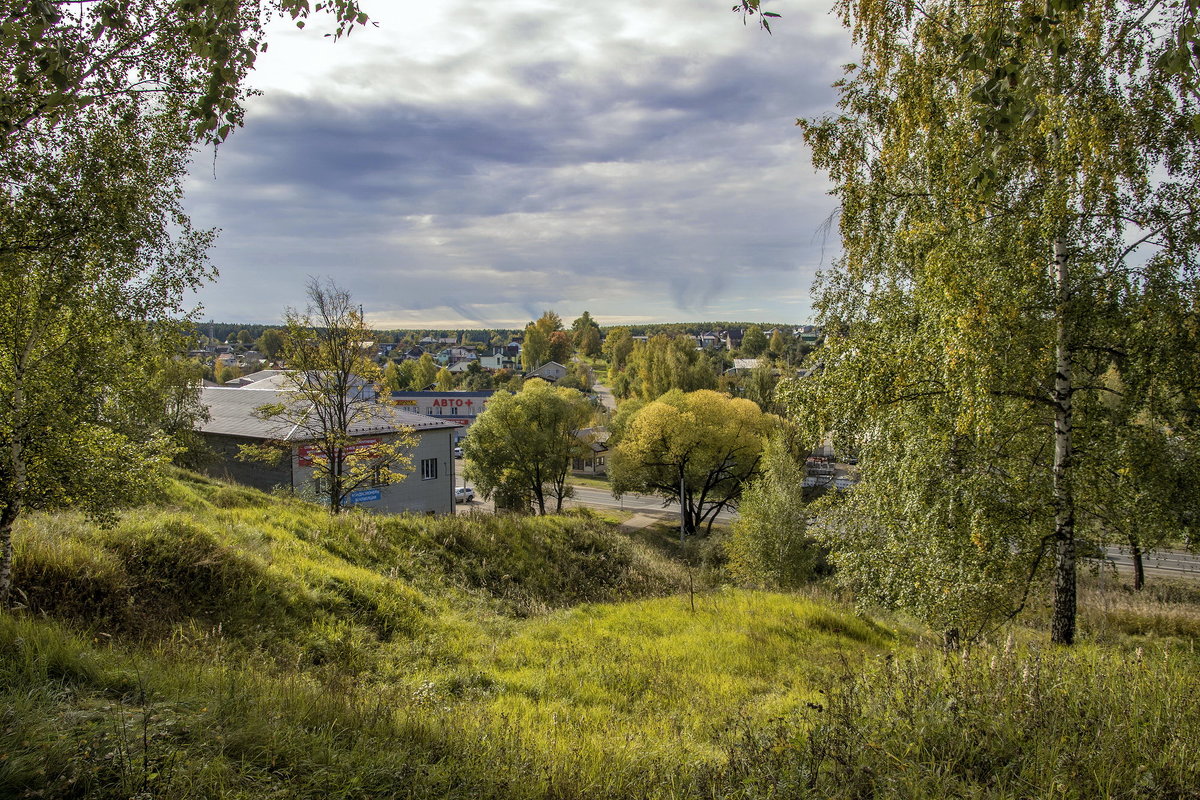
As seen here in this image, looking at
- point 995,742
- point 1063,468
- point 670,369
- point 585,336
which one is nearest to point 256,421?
point 670,369

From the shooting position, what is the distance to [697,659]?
8094 mm

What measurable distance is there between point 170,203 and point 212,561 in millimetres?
4871

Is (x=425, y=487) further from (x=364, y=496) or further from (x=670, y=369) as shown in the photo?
(x=670, y=369)

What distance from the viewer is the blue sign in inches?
1112

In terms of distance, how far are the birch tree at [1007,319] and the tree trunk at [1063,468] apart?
25mm

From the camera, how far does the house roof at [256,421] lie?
27.0 metres

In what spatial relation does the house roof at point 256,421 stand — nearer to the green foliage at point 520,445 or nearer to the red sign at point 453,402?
the green foliage at point 520,445

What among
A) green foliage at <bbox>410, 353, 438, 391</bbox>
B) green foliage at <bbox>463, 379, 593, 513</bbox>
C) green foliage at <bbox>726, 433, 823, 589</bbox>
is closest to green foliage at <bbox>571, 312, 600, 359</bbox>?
green foliage at <bbox>410, 353, 438, 391</bbox>

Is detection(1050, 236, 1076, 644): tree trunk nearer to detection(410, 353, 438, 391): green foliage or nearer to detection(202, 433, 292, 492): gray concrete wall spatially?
detection(202, 433, 292, 492): gray concrete wall

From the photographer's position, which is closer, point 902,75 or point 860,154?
point 902,75

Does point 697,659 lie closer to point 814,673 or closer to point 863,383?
point 814,673

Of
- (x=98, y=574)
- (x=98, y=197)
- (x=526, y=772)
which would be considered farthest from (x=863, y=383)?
(x=98, y=574)

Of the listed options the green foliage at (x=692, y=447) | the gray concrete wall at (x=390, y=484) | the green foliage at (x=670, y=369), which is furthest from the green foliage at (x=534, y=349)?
the green foliage at (x=692, y=447)

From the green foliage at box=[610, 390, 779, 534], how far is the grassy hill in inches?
908
